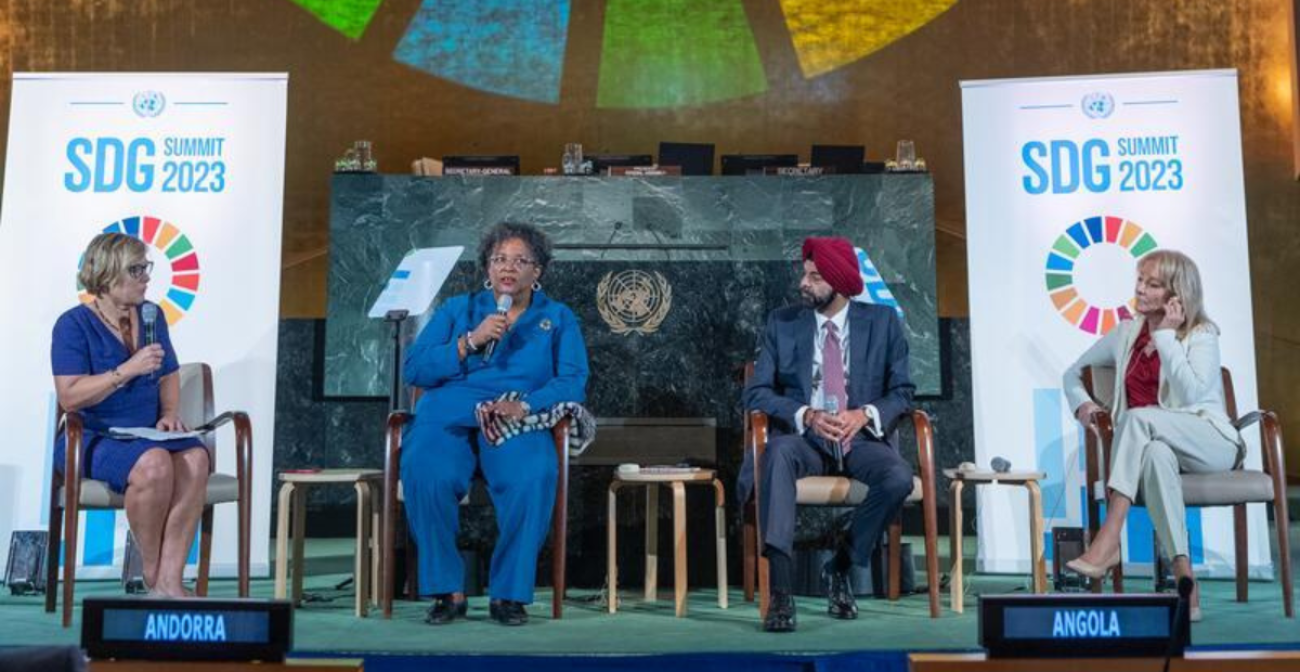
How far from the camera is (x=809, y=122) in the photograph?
7883 mm

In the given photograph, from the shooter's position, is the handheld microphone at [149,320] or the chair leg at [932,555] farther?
the handheld microphone at [149,320]

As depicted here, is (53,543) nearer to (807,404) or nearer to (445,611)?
(445,611)

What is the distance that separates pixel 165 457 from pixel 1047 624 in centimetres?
253

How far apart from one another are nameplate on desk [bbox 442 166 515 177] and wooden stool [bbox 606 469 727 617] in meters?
1.81

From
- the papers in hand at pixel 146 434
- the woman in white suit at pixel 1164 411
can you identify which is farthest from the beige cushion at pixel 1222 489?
the papers in hand at pixel 146 434

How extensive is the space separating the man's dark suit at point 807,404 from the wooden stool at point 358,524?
1.13 m

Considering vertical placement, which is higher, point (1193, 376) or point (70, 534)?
point (1193, 376)

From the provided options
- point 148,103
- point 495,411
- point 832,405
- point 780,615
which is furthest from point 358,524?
point 148,103

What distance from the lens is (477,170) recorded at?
5.74 meters

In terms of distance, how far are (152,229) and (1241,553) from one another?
3822 millimetres

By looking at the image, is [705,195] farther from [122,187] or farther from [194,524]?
[194,524]

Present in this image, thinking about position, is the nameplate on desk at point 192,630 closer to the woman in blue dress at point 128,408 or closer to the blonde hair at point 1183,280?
the woman in blue dress at point 128,408

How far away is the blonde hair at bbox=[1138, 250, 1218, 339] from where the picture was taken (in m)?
3.99

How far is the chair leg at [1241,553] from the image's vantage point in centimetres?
416
